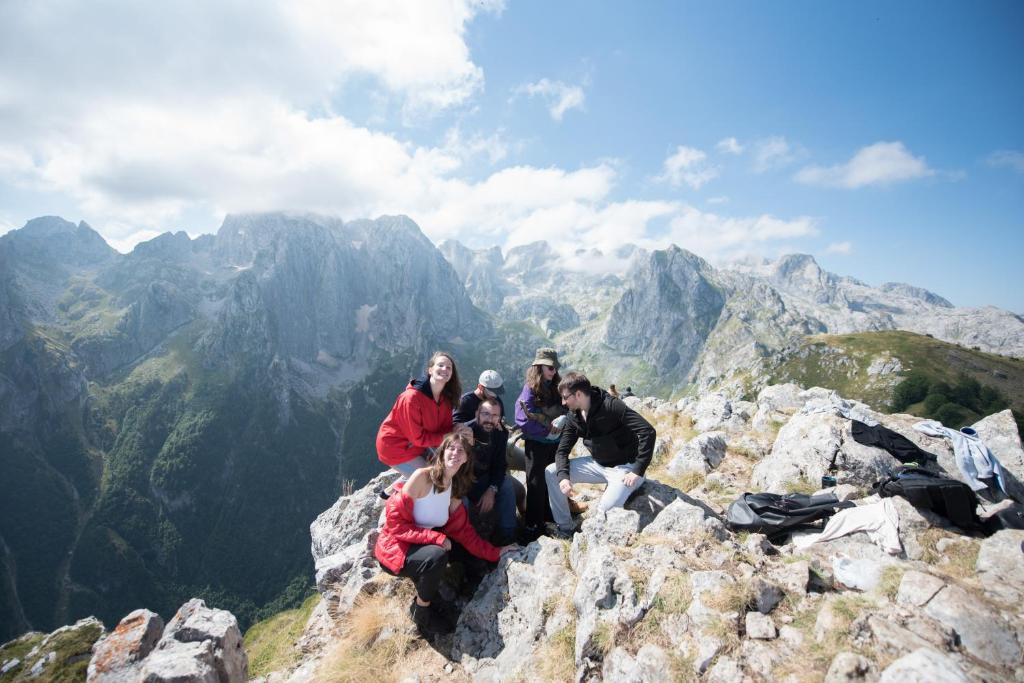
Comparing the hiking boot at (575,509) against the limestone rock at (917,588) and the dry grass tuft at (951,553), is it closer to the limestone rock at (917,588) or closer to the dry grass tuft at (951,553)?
the limestone rock at (917,588)

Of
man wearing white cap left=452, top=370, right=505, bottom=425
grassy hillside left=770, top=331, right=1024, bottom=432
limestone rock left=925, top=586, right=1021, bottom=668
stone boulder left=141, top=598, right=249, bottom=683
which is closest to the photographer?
limestone rock left=925, top=586, right=1021, bottom=668

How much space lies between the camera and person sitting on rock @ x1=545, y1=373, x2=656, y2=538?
31.1ft

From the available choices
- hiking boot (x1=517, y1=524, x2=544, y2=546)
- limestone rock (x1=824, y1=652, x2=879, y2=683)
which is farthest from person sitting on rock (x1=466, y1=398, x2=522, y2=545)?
limestone rock (x1=824, y1=652, x2=879, y2=683)


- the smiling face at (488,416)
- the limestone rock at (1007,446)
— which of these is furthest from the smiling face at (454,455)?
the limestone rock at (1007,446)

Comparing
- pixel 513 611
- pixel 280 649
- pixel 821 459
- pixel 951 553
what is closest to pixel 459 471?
pixel 513 611

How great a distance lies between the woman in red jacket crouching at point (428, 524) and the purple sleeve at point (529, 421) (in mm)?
2409

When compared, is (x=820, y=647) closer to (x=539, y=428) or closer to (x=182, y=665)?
(x=539, y=428)

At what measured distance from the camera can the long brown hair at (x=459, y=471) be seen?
26.5 feet

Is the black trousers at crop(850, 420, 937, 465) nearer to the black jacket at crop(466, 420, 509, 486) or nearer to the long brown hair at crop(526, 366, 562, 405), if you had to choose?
the long brown hair at crop(526, 366, 562, 405)

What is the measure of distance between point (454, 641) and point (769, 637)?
602cm

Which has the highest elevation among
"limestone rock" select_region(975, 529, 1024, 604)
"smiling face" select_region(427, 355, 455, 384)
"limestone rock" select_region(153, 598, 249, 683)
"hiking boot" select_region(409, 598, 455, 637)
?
"smiling face" select_region(427, 355, 455, 384)

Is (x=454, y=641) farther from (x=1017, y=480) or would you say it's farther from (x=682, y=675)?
(x=1017, y=480)

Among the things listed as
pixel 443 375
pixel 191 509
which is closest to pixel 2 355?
pixel 191 509

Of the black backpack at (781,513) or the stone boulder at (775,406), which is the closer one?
the black backpack at (781,513)
